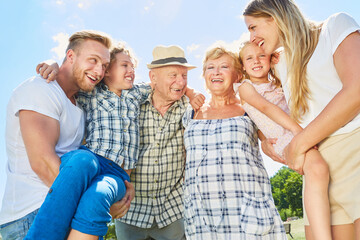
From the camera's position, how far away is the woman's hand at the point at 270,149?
3.57m

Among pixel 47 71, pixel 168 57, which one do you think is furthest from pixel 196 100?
pixel 47 71

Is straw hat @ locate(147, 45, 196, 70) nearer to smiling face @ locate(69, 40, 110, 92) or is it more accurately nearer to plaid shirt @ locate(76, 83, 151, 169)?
plaid shirt @ locate(76, 83, 151, 169)

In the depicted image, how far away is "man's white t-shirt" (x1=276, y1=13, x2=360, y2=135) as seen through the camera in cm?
254

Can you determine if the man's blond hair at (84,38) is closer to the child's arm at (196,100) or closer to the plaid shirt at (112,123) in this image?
the plaid shirt at (112,123)

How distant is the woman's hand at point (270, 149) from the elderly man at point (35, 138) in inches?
82.5

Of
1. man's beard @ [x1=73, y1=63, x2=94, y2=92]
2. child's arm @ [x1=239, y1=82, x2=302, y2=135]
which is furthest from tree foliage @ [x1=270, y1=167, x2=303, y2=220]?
man's beard @ [x1=73, y1=63, x2=94, y2=92]

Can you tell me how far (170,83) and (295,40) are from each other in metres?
1.92

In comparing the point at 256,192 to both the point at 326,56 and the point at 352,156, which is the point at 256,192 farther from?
the point at 326,56

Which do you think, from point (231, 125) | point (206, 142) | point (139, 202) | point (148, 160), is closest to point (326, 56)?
point (231, 125)

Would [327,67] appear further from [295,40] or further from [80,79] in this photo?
[80,79]

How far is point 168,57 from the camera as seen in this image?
4.54 meters

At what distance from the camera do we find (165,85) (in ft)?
14.5

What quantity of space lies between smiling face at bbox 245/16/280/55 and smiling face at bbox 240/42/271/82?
1.68 ft

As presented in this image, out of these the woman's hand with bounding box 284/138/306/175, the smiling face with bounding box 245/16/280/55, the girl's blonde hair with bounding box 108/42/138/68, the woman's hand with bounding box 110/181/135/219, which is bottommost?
the woman's hand with bounding box 110/181/135/219
